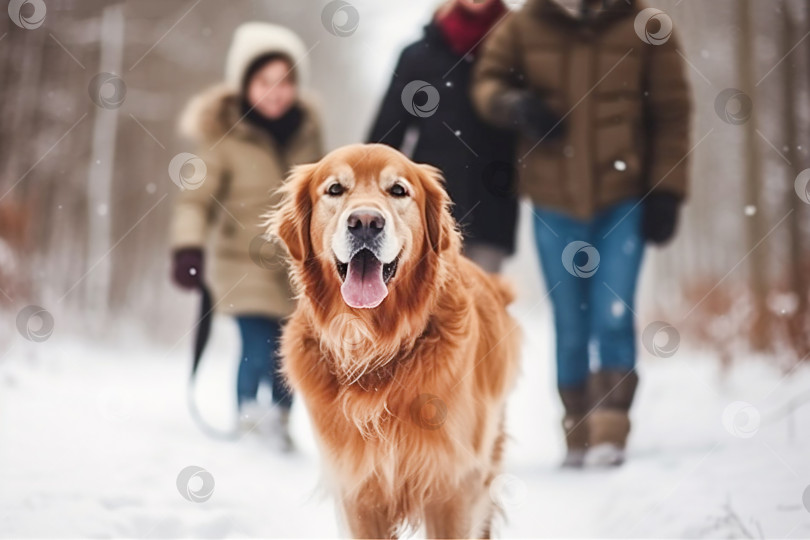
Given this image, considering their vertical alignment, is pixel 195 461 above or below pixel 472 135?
below


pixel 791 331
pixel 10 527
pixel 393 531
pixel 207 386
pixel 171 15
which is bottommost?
pixel 10 527

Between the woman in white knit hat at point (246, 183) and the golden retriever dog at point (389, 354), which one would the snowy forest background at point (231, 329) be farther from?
Answer: the golden retriever dog at point (389, 354)

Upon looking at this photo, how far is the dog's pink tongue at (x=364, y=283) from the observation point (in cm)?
146

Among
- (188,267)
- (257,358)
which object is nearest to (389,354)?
(257,358)

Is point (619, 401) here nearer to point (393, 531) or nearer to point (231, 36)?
point (393, 531)

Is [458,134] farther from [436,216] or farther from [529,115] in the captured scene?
[436,216]

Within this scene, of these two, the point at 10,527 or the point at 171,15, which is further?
the point at 171,15

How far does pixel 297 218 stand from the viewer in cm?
158

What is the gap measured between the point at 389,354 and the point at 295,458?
544 millimetres

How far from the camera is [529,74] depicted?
1.87 metres

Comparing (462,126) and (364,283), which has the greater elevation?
(462,126)

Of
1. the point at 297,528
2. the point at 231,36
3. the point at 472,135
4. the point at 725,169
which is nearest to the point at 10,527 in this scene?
the point at 297,528

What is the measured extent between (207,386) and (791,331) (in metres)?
1.89

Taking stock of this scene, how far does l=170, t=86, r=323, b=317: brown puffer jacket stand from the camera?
6.20ft
